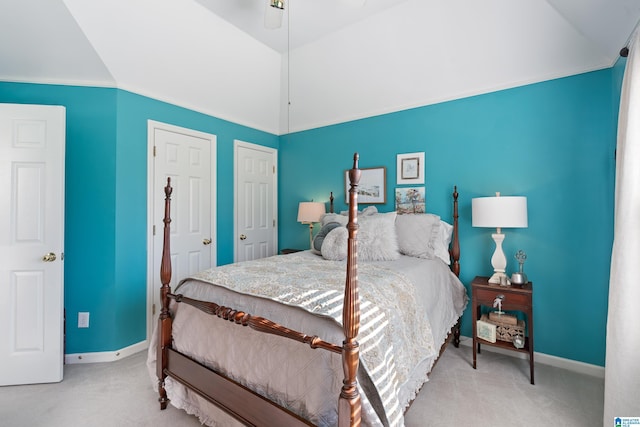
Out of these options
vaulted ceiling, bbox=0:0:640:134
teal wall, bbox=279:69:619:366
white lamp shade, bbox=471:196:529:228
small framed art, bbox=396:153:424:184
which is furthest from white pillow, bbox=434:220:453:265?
vaulted ceiling, bbox=0:0:640:134

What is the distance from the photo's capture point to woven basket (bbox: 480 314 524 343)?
238cm

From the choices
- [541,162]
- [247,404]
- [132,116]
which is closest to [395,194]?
[541,162]

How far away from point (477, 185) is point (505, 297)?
1.06 metres

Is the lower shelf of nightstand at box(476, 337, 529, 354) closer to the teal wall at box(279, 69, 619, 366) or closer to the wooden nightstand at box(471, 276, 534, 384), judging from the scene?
the wooden nightstand at box(471, 276, 534, 384)

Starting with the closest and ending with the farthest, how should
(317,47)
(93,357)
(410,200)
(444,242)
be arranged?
(93,357), (444,242), (410,200), (317,47)

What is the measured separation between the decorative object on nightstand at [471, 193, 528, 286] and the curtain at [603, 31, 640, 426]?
0.74 metres

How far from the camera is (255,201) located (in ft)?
13.6

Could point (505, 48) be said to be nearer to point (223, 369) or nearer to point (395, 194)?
point (395, 194)

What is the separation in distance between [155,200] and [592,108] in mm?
3975

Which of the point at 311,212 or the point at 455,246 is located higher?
the point at 311,212

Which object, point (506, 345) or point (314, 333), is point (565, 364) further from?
point (314, 333)

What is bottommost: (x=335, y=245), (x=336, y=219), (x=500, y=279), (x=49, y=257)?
(x=500, y=279)

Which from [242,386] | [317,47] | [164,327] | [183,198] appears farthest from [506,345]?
[317,47]

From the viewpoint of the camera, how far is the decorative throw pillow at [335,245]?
8.33 feet
